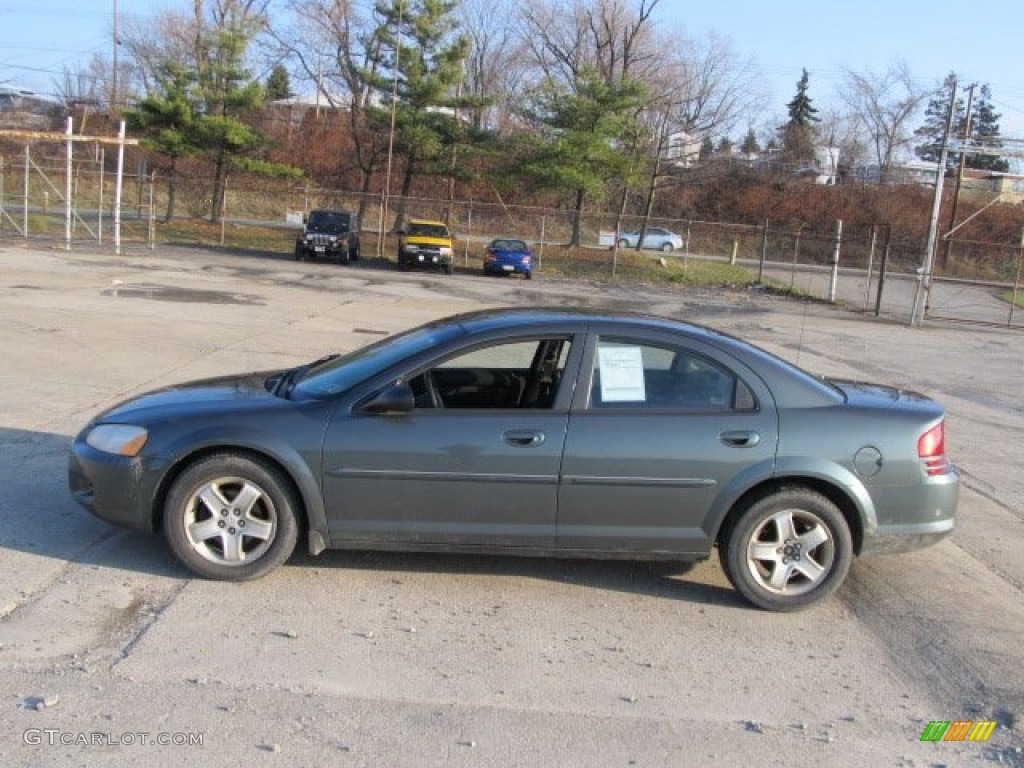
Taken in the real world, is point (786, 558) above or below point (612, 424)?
below

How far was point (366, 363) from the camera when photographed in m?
5.36

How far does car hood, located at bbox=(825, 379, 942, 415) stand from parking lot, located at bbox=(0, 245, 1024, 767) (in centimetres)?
101

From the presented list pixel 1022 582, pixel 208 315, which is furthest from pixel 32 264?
pixel 1022 582

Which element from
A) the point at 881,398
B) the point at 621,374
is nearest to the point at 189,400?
the point at 621,374

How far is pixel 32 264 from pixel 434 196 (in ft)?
119

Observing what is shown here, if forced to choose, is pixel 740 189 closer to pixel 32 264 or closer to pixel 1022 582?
pixel 32 264

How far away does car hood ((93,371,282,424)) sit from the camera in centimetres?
499

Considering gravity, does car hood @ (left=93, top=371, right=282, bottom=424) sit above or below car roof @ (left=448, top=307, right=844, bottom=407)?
below

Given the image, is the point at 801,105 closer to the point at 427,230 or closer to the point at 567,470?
the point at 427,230

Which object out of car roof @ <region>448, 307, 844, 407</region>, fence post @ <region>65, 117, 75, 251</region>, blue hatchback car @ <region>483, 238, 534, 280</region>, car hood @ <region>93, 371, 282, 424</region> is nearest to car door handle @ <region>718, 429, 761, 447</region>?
car roof @ <region>448, 307, 844, 407</region>

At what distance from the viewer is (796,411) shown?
4949 millimetres

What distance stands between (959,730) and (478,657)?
6.42 ft

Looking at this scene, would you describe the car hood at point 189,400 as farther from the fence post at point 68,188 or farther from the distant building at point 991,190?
the distant building at point 991,190

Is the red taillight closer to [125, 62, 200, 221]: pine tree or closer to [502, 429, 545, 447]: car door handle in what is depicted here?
[502, 429, 545, 447]: car door handle
